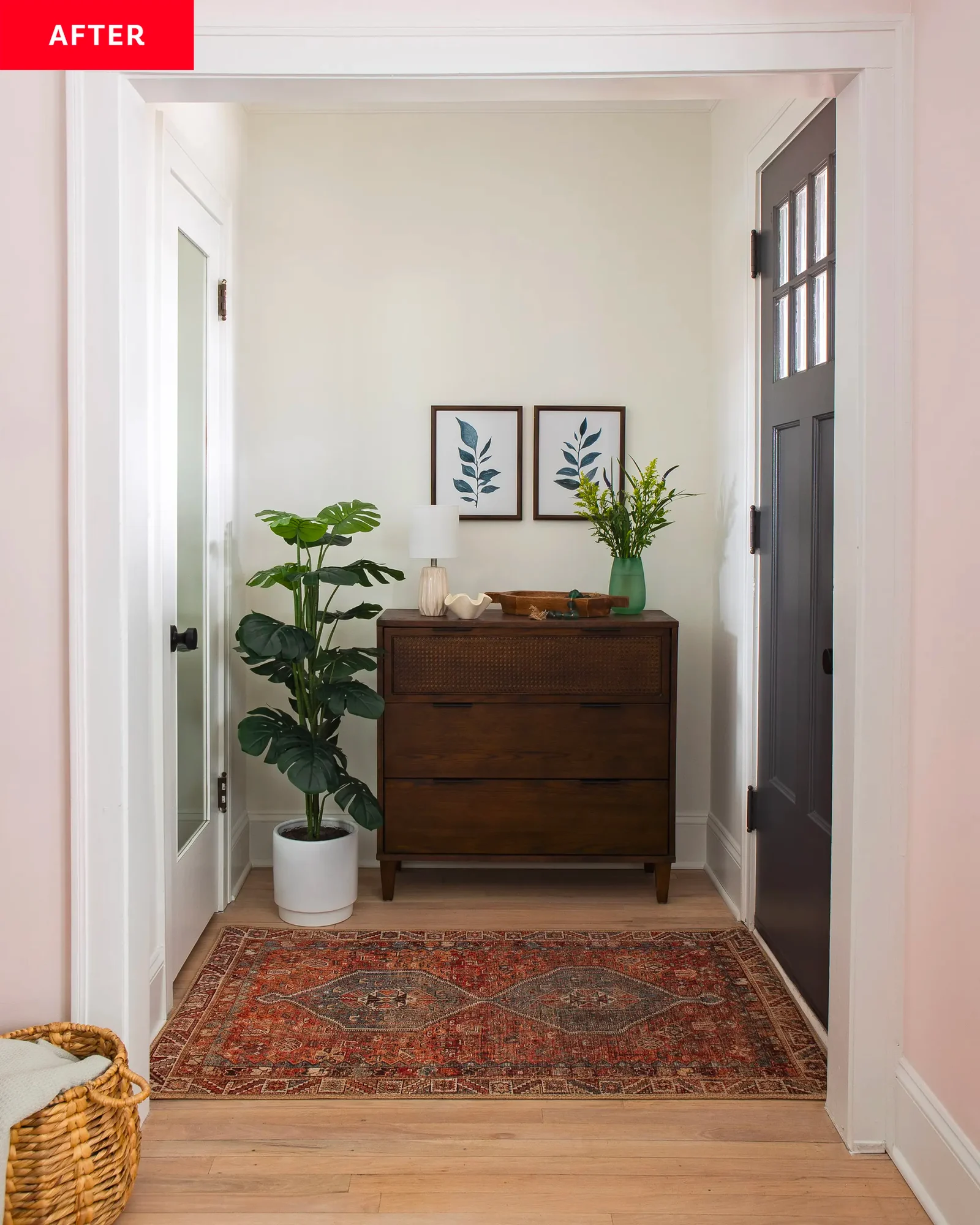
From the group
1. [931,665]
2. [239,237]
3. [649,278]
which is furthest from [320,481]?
[931,665]

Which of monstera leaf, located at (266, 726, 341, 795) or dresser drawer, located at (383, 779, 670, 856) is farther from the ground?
monstera leaf, located at (266, 726, 341, 795)

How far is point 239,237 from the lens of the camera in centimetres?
366

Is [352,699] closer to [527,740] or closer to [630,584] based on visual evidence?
[527,740]

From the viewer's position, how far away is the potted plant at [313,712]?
319 centimetres

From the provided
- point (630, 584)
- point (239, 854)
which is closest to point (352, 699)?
point (239, 854)

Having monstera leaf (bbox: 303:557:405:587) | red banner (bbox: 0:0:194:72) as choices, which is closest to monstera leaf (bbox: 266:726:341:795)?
monstera leaf (bbox: 303:557:405:587)

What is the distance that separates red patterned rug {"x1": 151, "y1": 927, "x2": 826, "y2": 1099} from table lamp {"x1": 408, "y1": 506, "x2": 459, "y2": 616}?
1.06 m

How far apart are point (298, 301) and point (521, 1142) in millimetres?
2826

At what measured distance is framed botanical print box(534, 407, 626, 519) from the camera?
382 cm

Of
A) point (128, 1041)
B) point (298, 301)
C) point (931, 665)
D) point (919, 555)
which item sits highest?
point (298, 301)

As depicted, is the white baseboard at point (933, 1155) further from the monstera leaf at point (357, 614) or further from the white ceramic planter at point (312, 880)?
the monstera leaf at point (357, 614)

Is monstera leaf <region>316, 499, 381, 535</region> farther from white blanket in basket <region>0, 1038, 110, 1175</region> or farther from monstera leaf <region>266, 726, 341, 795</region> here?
white blanket in basket <region>0, 1038, 110, 1175</region>

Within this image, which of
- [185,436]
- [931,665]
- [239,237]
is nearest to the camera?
[931,665]

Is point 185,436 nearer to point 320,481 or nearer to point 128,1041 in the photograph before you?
point 320,481
